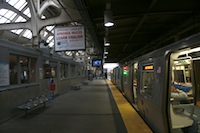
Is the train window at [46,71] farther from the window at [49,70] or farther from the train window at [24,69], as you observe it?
the train window at [24,69]

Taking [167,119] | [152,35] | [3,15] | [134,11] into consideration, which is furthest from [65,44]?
[3,15]

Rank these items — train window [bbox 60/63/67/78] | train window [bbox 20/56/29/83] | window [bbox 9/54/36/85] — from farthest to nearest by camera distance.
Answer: train window [bbox 60/63/67/78] → train window [bbox 20/56/29/83] → window [bbox 9/54/36/85]

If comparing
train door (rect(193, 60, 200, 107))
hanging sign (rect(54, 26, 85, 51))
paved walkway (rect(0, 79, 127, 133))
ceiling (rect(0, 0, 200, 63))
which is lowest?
paved walkway (rect(0, 79, 127, 133))

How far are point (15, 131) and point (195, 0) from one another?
19.3 feet

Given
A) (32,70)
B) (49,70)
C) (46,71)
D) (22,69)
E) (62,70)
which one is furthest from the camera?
(62,70)

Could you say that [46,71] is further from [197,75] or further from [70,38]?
[197,75]

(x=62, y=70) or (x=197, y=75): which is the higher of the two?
(x=62, y=70)

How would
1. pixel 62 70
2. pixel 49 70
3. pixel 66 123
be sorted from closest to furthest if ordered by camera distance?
pixel 66 123 < pixel 49 70 < pixel 62 70

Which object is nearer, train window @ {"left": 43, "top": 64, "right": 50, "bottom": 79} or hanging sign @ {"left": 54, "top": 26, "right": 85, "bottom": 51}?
hanging sign @ {"left": 54, "top": 26, "right": 85, "bottom": 51}

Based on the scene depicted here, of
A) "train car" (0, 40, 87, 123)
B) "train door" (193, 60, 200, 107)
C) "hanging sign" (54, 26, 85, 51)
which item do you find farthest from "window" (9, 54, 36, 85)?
"train door" (193, 60, 200, 107)

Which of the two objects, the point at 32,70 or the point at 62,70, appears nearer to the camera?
the point at 32,70

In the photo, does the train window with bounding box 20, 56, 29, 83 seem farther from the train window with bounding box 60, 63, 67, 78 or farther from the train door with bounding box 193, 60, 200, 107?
the train door with bounding box 193, 60, 200, 107

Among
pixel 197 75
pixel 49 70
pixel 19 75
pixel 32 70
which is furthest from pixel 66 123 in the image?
pixel 49 70

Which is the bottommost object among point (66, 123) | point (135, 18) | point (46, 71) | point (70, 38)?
point (66, 123)
